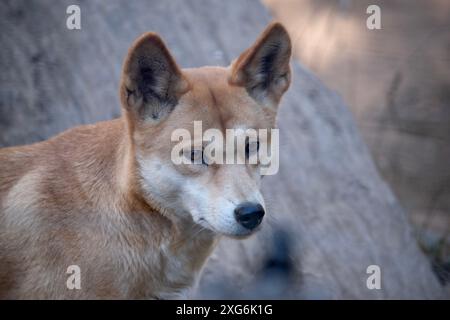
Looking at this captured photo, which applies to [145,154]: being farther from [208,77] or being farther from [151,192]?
[208,77]

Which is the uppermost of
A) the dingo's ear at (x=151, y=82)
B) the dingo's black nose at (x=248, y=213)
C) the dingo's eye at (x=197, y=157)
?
the dingo's ear at (x=151, y=82)

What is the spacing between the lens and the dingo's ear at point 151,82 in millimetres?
3379

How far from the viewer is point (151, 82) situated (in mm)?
3504

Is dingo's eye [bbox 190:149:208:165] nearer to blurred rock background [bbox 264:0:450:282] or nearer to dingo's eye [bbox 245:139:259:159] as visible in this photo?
dingo's eye [bbox 245:139:259:159]

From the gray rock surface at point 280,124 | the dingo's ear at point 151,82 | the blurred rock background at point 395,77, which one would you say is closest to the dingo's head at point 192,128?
the dingo's ear at point 151,82

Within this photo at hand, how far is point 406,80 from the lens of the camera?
8336 millimetres

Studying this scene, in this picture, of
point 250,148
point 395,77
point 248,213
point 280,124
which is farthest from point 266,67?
point 395,77

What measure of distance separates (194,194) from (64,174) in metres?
0.69

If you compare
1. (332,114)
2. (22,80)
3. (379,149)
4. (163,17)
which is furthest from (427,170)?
(22,80)

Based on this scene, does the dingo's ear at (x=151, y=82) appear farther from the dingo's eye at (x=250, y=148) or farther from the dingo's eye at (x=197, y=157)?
the dingo's eye at (x=250, y=148)

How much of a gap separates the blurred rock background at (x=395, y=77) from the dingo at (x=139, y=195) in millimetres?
3818

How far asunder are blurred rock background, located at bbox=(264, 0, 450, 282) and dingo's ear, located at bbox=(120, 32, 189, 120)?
12.9 feet

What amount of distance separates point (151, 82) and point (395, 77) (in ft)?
13.9

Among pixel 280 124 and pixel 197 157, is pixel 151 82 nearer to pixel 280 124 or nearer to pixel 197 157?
pixel 197 157
